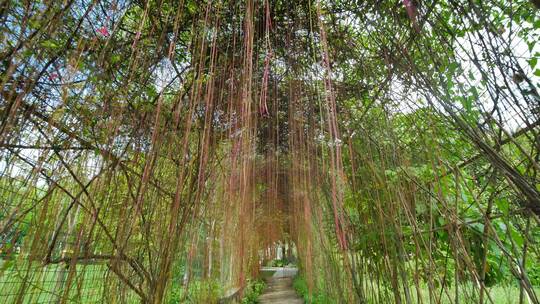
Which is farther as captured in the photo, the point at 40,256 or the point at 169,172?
the point at 169,172

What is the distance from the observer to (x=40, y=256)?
960 millimetres

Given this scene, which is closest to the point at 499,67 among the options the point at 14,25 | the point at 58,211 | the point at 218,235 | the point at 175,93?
the point at 175,93

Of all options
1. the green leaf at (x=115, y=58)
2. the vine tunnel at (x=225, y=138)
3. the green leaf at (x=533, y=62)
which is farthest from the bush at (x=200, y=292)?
the green leaf at (x=533, y=62)

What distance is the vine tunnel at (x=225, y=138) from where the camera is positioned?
76 centimetres

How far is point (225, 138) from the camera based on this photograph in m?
1.52

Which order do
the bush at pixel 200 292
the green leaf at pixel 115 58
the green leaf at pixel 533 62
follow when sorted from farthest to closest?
1. the bush at pixel 200 292
2. the green leaf at pixel 115 58
3. the green leaf at pixel 533 62

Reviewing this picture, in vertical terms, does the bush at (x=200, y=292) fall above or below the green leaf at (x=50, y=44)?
below

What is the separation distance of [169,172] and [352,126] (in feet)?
3.15

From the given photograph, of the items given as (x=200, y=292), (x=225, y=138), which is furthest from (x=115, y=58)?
(x=200, y=292)

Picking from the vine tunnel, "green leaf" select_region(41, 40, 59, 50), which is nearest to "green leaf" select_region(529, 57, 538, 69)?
the vine tunnel

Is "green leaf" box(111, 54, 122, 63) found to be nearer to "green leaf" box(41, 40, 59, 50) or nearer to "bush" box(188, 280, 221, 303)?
"green leaf" box(41, 40, 59, 50)

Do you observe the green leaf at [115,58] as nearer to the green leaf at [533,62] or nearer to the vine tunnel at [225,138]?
the vine tunnel at [225,138]

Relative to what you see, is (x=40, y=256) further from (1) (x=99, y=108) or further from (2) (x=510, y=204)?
(2) (x=510, y=204)

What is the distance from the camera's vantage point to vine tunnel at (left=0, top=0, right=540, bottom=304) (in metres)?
0.76
